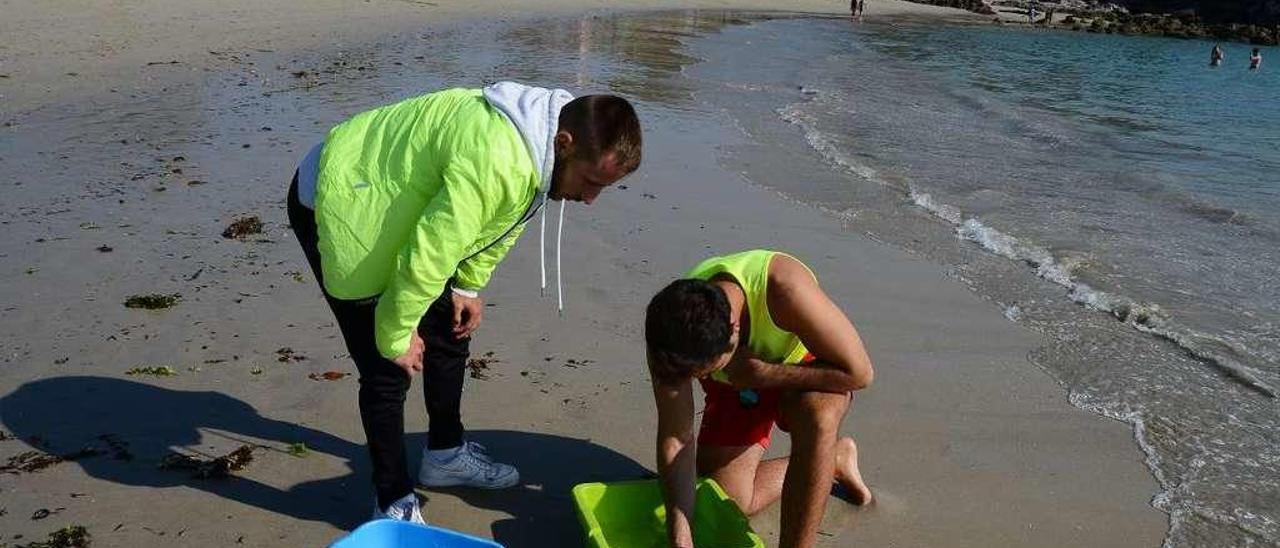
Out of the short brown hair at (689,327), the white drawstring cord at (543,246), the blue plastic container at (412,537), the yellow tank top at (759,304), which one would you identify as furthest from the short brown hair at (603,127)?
the blue plastic container at (412,537)

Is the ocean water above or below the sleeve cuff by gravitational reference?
below

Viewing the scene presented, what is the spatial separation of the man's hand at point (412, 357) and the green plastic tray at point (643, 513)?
674 mm

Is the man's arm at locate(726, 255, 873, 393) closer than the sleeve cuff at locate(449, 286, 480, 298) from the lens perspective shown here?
Yes

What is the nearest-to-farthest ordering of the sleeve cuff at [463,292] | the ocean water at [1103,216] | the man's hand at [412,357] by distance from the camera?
the man's hand at [412,357], the sleeve cuff at [463,292], the ocean water at [1103,216]

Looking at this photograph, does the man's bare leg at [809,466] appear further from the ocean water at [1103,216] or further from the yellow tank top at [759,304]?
the ocean water at [1103,216]

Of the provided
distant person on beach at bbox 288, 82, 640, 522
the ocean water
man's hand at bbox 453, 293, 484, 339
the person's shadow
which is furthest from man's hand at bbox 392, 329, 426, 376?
the ocean water

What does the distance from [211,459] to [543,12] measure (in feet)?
87.0

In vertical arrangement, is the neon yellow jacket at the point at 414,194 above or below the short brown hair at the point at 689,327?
above

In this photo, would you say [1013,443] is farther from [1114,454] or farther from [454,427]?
[454,427]

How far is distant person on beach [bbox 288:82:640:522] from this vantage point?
261 centimetres

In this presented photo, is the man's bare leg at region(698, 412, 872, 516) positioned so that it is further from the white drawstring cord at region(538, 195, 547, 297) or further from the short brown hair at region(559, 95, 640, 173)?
the short brown hair at region(559, 95, 640, 173)

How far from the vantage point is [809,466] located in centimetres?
301

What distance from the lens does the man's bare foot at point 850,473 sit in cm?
348

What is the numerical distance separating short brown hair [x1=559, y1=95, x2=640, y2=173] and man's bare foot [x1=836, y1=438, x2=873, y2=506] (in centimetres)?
140
